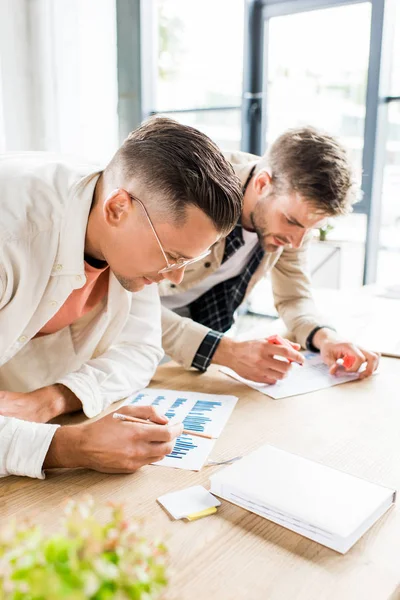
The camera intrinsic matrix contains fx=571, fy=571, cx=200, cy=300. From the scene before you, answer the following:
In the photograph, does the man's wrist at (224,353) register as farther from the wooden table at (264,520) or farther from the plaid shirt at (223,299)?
the plaid shirt at (223,299)

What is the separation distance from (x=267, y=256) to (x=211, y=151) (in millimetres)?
929

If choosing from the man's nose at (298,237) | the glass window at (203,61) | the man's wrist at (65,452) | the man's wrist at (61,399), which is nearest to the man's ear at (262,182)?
the man's nose at (298,237)

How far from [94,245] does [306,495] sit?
25.2 inches

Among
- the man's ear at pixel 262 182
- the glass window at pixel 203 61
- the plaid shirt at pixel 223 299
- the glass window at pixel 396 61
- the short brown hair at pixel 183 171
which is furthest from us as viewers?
the glass window at pixel 203 61

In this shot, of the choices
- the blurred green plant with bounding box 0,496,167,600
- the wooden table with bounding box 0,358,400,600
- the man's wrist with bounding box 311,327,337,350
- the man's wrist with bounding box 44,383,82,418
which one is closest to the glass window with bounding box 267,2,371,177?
the man's wrist with bounding box 311,327,337,350

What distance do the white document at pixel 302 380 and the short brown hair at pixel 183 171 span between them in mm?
457

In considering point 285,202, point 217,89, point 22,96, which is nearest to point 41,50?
point 22,96

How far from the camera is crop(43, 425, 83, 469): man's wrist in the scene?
0.93 m

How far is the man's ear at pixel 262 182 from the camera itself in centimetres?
172

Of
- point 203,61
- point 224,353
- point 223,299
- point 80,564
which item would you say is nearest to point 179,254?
point 224,353

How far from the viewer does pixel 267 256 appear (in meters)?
1.98

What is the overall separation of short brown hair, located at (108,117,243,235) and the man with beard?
0.46m

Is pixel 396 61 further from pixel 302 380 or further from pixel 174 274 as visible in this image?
pixel 174 274

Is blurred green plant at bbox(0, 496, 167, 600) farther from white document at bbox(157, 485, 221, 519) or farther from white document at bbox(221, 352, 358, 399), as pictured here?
white document at bbox(221, 352, 358, 399)
